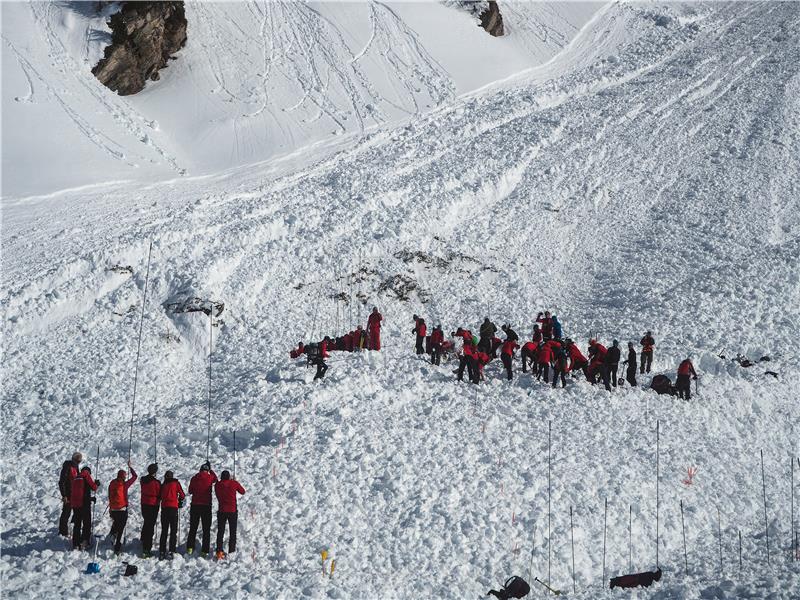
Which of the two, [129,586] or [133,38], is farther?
[133,38]

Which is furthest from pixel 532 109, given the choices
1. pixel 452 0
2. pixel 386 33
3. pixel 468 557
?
pixel 468 557

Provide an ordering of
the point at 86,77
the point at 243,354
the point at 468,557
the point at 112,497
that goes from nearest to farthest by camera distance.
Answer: the point at 112,497 → the point at 468,557 → the point at 243,354 → the point at 86,77

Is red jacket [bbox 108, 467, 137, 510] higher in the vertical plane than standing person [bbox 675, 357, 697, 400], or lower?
lower

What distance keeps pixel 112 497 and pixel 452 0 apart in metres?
40.7

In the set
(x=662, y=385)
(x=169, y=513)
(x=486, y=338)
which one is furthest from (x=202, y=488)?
(x=662, y=385)

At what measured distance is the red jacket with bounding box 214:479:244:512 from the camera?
10.9 m

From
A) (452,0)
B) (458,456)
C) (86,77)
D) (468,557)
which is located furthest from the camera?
(452,0)

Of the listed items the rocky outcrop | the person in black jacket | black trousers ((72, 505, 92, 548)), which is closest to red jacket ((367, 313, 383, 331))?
the person in black jacket

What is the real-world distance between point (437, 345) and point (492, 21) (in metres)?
31.8

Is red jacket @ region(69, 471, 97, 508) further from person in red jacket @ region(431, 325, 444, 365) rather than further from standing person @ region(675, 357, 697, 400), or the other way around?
standing person @ region(675, 357, 697, 400)

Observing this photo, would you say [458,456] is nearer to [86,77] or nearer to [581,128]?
[581,128]

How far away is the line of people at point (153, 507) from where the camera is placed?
34.8 ft

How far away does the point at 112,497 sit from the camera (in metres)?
10.7

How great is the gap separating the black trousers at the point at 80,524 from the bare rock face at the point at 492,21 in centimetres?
3941
